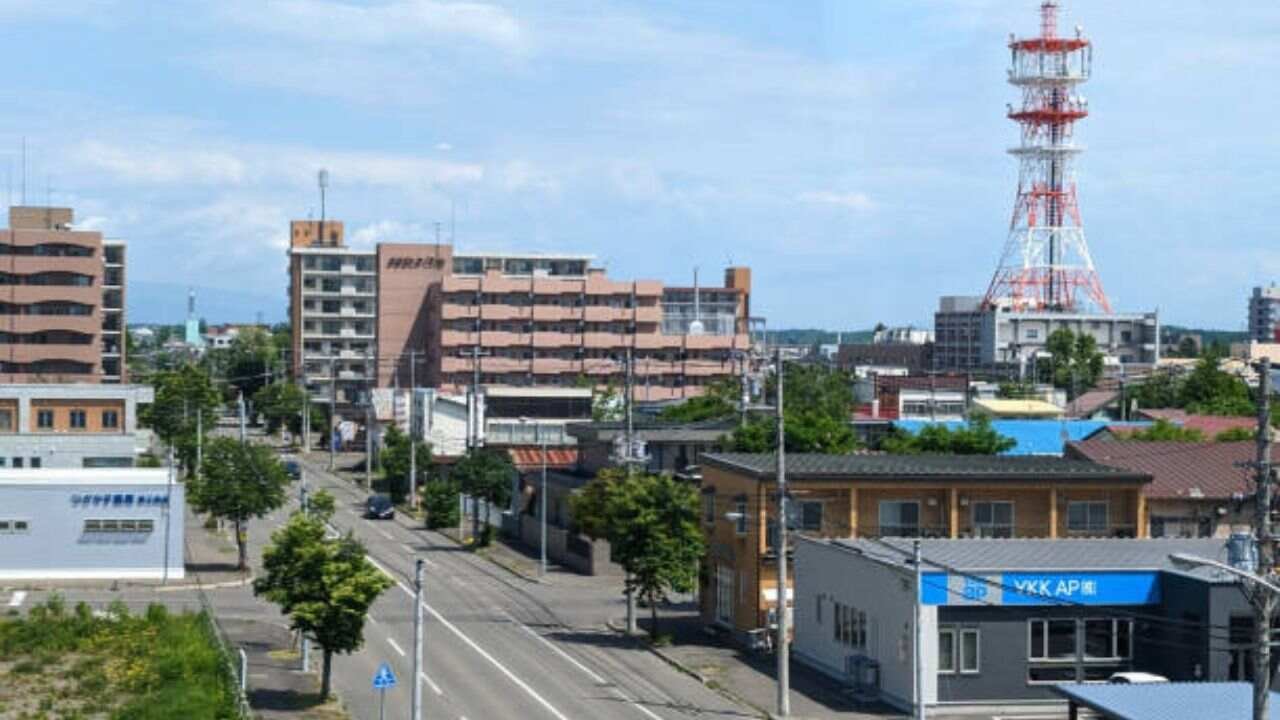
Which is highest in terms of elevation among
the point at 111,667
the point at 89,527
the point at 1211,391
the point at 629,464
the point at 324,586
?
the point at 1211,391

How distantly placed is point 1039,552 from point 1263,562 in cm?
1839

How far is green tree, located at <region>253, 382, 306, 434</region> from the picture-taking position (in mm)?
123062

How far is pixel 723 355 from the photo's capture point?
419 ft

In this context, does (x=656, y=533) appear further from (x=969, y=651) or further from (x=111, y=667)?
(x=111, y=667)

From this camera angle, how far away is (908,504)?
47.5 m

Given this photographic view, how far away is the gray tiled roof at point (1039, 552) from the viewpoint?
40.2 meters

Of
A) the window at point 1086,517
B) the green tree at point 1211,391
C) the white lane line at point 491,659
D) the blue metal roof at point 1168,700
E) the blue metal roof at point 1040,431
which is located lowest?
the white lane line at point 491,659

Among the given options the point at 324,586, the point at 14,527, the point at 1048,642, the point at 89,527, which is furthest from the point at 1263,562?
the point at 14,527

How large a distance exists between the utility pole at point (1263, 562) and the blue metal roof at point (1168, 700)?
3744mm

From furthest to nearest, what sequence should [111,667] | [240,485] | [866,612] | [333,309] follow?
[333,309]
[240,485]
[111,667]
[866,612]

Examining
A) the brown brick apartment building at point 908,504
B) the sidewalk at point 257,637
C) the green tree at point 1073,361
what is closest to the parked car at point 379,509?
the sidewalk at point 257,637

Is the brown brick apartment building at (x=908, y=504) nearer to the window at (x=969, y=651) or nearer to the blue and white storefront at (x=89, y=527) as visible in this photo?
the window at (x=969, y=651)

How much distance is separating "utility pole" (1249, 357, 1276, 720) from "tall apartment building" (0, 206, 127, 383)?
89.6 m

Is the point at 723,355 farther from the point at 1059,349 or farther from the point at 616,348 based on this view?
the point at 1059,349
